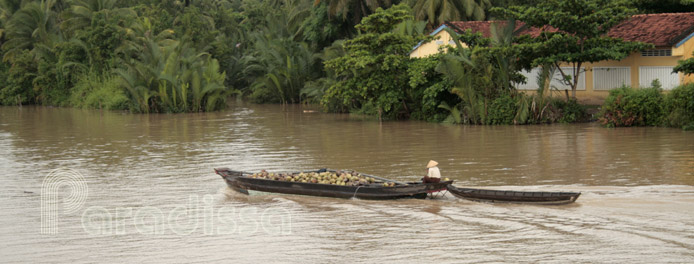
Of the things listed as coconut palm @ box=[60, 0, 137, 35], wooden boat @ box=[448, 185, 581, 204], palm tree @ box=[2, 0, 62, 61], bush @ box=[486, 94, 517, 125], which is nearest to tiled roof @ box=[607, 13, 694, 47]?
bush @ box=[486, 94, 517, 125]

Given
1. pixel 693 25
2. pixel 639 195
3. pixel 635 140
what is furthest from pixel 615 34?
pixel 639 195

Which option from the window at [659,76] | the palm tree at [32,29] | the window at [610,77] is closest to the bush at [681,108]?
the window at [659,76]

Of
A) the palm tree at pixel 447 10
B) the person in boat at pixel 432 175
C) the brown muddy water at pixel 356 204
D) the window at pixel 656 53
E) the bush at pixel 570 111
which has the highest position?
the palm tree at pixel 447 10

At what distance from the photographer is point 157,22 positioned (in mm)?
43938

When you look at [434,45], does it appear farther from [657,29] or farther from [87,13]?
[87,13]

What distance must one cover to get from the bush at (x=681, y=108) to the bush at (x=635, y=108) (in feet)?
1.10

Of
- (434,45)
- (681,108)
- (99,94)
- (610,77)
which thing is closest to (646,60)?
(610,77)

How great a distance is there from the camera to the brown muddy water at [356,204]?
8.81m

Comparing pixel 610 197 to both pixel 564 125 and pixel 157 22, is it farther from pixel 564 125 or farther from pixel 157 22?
pixel 157 22

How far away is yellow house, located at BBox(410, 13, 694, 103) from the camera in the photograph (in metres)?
24.0

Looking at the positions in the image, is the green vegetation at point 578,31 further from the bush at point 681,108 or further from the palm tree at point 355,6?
the palm tree at point 355,6

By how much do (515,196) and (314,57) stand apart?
94.5 feet

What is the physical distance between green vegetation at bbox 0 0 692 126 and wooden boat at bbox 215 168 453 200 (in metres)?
12.2

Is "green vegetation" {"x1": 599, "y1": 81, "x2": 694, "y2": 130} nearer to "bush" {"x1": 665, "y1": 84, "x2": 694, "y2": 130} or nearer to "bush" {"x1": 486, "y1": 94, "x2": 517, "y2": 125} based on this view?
"bush" {"x1": 665, "y1": 84, "x2": 694, "y2": 130}
